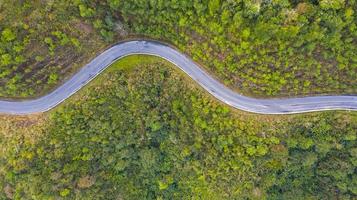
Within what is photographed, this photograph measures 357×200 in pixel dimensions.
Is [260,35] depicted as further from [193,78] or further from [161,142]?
[161,142]

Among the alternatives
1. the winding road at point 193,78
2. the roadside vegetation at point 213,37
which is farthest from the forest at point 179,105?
the winding road at point 193,78

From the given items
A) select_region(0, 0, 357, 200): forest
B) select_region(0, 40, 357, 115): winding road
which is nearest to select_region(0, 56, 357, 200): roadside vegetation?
select_region(0, 0, 357, 200): forest

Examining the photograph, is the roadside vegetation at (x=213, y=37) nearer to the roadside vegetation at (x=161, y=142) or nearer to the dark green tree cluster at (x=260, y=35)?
the dark green tree cluster at (x=260, y=35)

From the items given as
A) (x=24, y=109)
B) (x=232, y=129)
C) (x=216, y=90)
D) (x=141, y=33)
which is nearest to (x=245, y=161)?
(x=232, y=129)

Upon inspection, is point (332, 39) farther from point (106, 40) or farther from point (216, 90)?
point (106, 40)

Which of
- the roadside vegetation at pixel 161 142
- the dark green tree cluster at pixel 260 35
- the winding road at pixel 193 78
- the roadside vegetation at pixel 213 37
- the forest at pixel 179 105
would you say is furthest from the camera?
the winding road at pixel 193 78
